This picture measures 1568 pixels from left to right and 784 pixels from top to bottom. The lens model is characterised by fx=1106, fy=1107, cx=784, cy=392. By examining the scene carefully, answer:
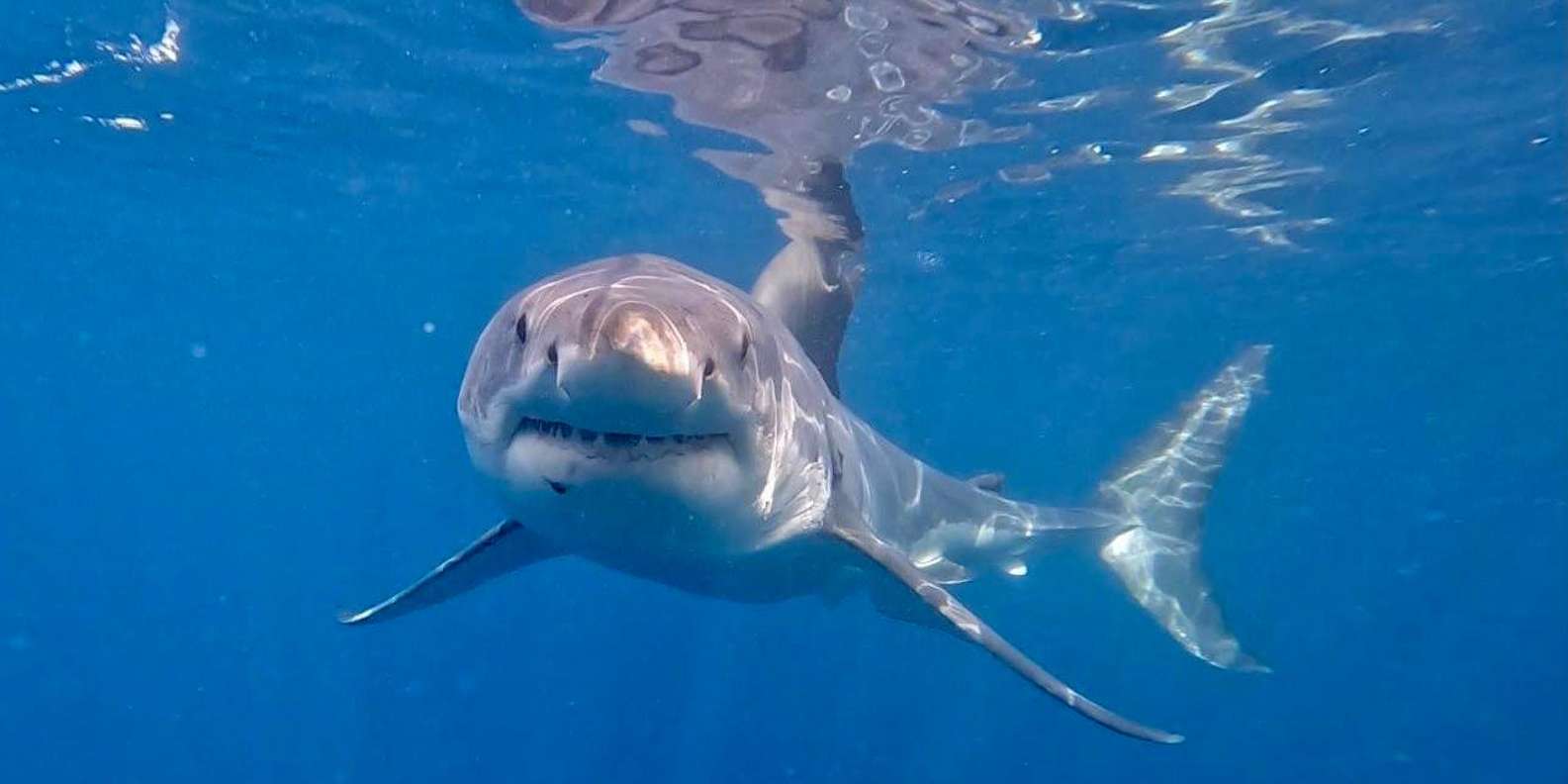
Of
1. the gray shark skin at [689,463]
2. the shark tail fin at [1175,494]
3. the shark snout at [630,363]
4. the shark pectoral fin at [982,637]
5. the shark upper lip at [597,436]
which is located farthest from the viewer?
the shark tail fin at [1175,494]

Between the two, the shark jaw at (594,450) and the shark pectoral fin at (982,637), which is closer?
the shark jaw at (594,450)

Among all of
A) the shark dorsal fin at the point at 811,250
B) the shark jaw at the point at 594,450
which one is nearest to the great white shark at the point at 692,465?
the shark jaw at the point at 594,450

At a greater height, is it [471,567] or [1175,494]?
[471,567]

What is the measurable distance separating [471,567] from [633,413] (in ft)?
12.9

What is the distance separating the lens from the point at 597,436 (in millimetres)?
3561

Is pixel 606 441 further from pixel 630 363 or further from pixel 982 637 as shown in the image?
pixel 982 637

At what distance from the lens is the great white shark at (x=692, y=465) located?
3262 mm

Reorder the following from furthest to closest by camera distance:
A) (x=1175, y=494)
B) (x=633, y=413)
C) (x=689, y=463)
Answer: (x=1175, y=494) < (x=689, y=463) < (x=633, y=413)

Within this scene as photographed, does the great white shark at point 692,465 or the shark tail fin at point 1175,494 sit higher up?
the great white shark at point 692,465

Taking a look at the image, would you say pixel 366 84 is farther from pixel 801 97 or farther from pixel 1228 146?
pixel 1228 146

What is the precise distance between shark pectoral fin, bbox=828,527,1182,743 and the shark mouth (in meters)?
1.89

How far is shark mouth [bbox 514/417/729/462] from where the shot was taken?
11.7ft

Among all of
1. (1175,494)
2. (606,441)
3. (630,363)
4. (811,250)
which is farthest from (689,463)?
(811,250)

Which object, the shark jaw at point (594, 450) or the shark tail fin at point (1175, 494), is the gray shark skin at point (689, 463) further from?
the shark tail fin at point (1175, 494)
